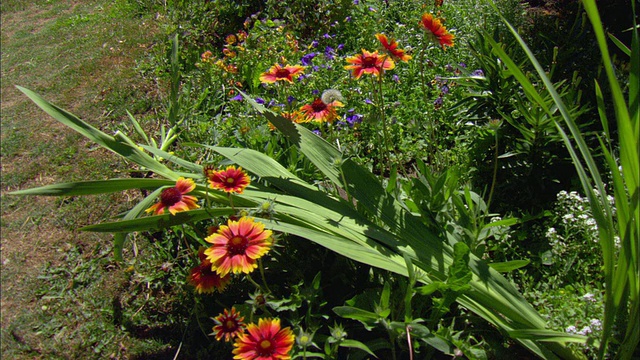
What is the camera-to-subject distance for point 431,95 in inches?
119

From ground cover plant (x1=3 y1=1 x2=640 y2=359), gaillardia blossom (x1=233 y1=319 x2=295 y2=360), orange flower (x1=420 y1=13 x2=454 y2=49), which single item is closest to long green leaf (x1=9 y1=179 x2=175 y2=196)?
ground cover plant (x1=3 y1=1 x2=640 y2=359)

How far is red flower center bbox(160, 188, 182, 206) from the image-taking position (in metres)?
1.77

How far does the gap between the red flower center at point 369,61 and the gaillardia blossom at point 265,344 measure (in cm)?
94

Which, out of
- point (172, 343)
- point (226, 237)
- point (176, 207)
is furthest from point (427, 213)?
point (172, 343)

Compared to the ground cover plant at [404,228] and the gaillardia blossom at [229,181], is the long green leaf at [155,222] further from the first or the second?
the gaillardia blossom at [229,181]

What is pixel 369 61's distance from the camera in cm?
186

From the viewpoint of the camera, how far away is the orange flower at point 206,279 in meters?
1.78

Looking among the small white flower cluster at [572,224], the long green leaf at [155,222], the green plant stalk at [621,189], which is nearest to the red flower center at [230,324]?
the long green leaf at [155,222]

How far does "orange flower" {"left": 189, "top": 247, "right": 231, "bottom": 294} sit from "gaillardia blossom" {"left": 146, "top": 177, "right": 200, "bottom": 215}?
0.67 feet

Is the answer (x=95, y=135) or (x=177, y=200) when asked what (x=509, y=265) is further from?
(x=95, y=135)

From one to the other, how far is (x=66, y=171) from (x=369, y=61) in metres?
2.08

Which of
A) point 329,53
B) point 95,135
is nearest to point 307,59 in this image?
point 329,53

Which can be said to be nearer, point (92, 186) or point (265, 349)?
point (265, 349)

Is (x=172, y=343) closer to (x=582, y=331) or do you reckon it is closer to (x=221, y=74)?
(x=582, y=331)
